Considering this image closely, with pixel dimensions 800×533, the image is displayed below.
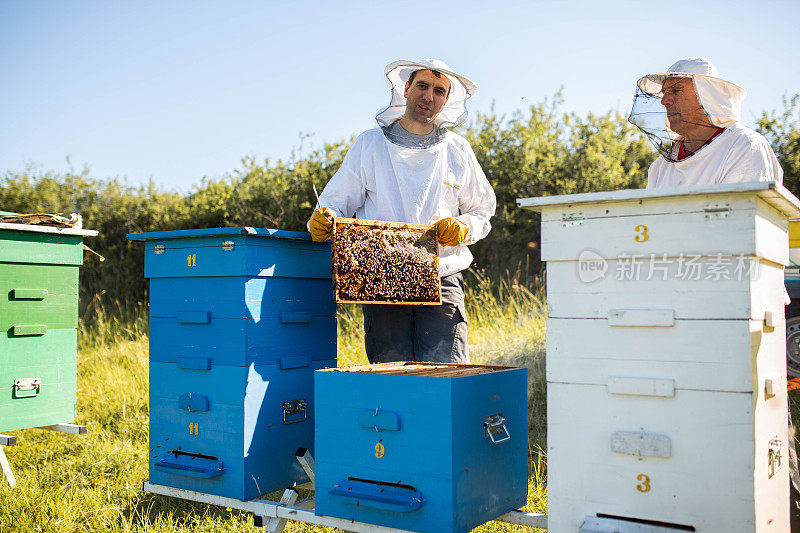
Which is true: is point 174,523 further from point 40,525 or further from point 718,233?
point 718,233

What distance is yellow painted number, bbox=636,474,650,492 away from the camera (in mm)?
2056

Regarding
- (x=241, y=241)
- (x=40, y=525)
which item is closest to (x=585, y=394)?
(x=241, y=241)

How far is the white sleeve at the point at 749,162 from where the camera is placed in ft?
8.70

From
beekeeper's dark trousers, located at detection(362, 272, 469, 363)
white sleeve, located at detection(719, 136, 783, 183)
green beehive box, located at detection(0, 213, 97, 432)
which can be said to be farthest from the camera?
green beehive box, located at detection(0, 213, 97, 432)

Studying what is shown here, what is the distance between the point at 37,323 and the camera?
13.4 feet

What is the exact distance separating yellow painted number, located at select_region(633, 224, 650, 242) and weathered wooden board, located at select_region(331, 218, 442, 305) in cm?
117

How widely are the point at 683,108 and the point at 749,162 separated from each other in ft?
1.48

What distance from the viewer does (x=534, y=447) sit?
15.6ft

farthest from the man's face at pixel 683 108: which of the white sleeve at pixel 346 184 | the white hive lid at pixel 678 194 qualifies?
the white sleeve at pixel 346 184

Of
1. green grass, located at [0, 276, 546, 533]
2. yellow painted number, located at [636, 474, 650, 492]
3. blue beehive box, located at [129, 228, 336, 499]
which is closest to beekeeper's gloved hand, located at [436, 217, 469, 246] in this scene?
blue beehive box, located at [129, 228, 336, 499]

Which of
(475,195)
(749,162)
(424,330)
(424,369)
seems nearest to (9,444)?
(424,330)

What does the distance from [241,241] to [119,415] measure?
383 cm

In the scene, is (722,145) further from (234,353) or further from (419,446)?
(234,353)

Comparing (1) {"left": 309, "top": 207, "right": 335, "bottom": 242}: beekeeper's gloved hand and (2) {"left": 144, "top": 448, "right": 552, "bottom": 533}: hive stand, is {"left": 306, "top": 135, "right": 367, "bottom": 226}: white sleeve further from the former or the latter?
(2) {"left": 144, "top": 448, "right": 552, "bottom": 533}: hive stand
